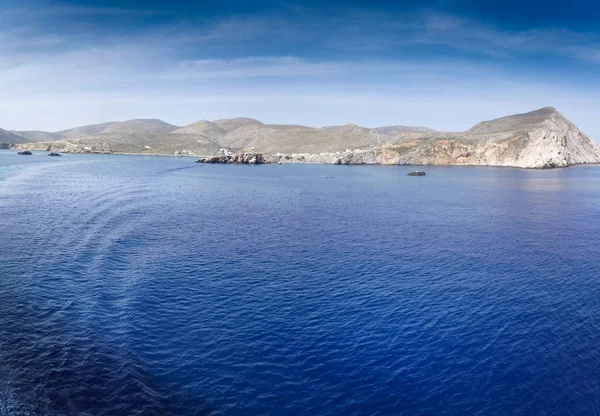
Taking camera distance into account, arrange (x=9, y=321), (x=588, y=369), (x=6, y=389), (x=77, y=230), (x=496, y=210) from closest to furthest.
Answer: (x=6, y=389) < (x=588, y=369) < (x=9, y=321) < (x=77, y=230) < (x=496, y=210)

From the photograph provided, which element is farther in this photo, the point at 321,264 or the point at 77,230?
the point at 77,230

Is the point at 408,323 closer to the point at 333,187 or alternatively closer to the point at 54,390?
the point at 54,390

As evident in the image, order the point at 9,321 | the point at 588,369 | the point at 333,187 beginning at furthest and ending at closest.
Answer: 1. the point at 333,187
2. the point at 9,321
3. the point at 588,369

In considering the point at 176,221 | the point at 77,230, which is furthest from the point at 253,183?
the point at 77,230

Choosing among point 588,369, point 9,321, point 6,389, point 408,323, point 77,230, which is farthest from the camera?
point 77,230

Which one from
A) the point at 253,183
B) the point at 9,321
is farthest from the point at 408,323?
the point at 253,183

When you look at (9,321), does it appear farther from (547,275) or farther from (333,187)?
(333,187)
